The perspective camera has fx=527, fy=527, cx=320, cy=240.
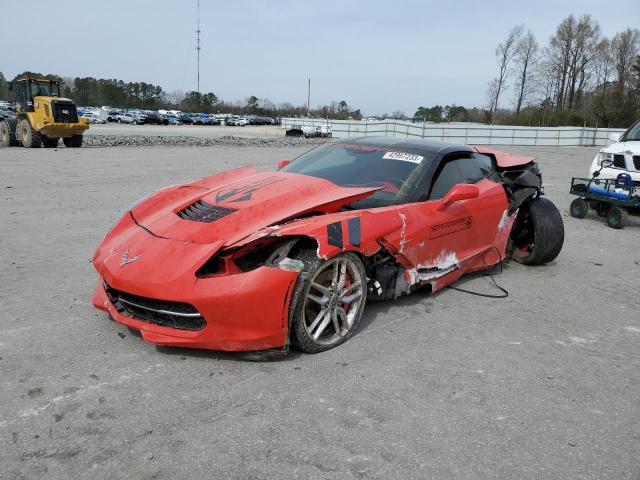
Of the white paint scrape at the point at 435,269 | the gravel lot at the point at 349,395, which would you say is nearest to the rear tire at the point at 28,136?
the gravel lot at the point at 349,395

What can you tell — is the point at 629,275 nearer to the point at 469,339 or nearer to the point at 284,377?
the point at 469,339

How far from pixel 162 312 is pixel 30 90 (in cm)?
2135

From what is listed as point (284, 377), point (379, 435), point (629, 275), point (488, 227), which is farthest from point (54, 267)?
point (629, 275)

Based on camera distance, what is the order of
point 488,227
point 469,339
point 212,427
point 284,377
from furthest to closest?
point 488,227 < point 469,339 < point 284,377 < point 212,427

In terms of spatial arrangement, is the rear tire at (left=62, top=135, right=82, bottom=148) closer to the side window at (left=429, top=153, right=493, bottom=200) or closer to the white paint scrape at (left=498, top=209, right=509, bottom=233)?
the side window at (left=429, top=153, right=493, bottom=200)

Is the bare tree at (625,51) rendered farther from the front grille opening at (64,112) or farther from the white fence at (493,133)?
the front grille opening at (64,112)

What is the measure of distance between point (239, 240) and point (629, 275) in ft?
15.0

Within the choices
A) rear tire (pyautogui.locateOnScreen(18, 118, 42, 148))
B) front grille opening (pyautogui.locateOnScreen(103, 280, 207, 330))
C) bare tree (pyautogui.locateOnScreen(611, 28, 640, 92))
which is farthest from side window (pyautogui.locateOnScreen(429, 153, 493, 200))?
bare tree (pyautogui.locateOnScreen(611, 28, 640, 92))

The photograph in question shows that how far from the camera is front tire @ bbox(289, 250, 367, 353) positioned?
3.22 meters

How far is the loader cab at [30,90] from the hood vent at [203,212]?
20.0 metres

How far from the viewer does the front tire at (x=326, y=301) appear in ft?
10.6

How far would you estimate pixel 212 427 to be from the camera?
2.57 m

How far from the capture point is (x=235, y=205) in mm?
3711

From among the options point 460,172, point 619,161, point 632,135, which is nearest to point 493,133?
point 632,135
